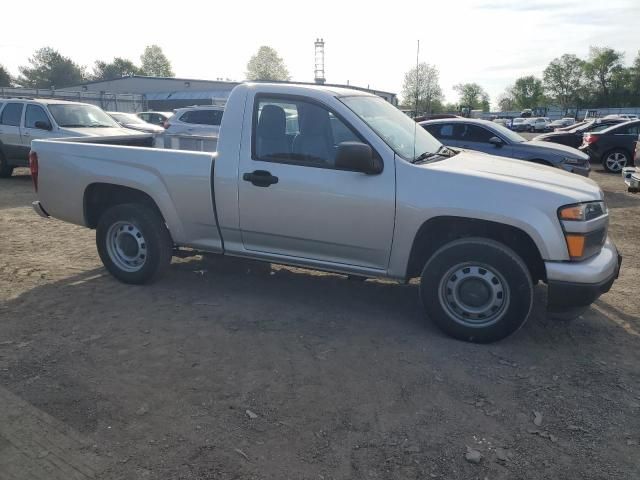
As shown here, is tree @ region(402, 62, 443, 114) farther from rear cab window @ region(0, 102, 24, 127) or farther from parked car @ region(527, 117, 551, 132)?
parked car @ region(527, 117, 551, 132)

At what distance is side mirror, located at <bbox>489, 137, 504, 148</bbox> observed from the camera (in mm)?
10211

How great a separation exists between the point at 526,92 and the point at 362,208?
137436 millimetres

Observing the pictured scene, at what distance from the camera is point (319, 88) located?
454 cm

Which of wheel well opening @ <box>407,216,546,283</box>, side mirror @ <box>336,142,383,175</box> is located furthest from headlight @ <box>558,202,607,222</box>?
side mirror @ <box>336,142,383,175</box>

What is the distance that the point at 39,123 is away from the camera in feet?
36.3

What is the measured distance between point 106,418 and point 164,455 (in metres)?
0.55

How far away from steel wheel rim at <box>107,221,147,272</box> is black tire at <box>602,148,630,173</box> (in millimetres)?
14137

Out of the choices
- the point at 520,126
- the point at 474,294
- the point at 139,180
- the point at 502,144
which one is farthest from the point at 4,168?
the point at 520,126

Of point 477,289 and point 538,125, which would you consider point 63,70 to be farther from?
point 477,289

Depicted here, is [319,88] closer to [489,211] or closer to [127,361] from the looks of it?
[489,211]

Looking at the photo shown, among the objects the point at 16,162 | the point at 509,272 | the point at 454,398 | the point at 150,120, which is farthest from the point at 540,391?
the point at 150,120

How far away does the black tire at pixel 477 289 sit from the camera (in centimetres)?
384

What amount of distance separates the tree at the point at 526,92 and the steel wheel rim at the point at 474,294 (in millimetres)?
129932

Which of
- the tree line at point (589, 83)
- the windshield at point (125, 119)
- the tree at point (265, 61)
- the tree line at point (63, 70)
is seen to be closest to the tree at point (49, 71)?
the tree line at point (63, 70)
